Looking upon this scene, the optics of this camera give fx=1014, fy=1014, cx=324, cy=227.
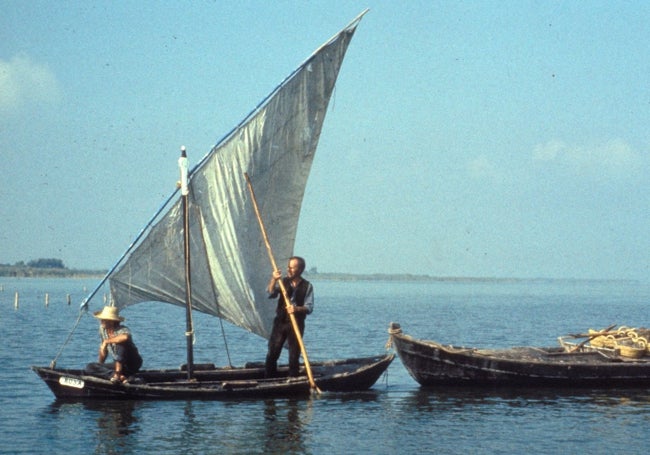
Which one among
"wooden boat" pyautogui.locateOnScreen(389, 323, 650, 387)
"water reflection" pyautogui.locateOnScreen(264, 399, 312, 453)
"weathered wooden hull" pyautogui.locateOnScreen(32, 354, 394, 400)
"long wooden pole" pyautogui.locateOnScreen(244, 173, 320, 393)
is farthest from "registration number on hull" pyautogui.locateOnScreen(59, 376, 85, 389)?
"wooden boat" pyautogui.locateOnScreen(389, 323, 650, 387)

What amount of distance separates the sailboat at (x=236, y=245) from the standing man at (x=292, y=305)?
0.40 meters

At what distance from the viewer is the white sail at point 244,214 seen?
2144cm

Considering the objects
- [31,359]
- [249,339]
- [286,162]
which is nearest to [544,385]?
[286,162]

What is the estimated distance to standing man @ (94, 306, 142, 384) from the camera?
19984mm

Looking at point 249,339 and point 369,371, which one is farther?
point 249,339

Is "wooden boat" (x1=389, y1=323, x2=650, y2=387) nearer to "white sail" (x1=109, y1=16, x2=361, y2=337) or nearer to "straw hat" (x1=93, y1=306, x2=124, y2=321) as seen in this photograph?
"white sail" (x1=109, y1=16, x2=361, y2=337)

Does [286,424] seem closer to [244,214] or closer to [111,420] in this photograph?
[111,420]

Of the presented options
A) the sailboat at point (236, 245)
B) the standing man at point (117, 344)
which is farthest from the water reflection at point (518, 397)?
the standing man at point (117, 344)

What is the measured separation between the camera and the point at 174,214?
21.4 meters

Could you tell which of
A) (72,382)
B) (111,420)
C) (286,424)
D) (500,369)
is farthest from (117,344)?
(500,369)

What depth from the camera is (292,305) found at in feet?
68.7

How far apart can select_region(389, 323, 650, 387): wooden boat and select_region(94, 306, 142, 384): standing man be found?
19.5 feet

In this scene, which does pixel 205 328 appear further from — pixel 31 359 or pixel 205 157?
pixel 205 157

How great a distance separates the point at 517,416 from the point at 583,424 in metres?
1.35
